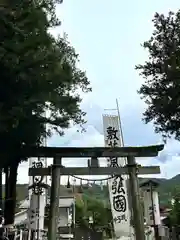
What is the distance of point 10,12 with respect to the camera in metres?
10.6

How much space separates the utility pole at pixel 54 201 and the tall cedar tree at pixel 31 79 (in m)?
1.22

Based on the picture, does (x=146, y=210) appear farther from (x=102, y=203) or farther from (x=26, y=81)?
(x=102, y=203)

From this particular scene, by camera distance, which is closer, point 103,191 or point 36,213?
point 36,213

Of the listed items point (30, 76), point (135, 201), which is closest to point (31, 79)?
point (30, 76)

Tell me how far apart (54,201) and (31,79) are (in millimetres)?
4408

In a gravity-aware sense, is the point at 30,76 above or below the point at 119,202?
above

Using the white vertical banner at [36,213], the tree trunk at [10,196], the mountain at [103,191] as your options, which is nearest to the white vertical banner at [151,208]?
the mountain at [103,191]

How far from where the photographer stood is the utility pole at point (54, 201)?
13.0m

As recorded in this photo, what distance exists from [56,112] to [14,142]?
7.88ft

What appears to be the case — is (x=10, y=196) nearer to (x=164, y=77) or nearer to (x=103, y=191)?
(x=164, y=77)

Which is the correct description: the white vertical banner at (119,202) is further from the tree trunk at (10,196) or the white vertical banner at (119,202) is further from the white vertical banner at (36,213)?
the tree trunk at (10,196)

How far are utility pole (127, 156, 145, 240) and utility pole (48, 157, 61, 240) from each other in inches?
100

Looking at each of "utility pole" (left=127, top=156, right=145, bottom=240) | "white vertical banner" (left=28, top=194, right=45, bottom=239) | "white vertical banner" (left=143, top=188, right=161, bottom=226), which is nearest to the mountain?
"white vertical banner" (left=143, top=188, right=161, bottom=226)

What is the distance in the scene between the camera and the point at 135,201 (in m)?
13.3
